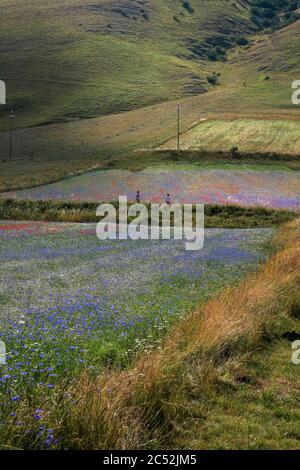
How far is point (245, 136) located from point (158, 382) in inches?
3376

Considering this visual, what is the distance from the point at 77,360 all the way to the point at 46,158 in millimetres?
91125

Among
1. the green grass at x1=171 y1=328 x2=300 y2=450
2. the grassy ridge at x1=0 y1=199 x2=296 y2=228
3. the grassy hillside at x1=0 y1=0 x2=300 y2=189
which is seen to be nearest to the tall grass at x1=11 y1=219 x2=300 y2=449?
the green grass at x1=171 y1=328 x2=300 y2=450

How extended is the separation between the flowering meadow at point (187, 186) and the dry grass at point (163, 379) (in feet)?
135

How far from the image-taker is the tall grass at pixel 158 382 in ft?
27.7

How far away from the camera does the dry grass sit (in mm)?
8477

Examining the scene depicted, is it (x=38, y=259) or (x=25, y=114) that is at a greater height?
(x=25, y=114)

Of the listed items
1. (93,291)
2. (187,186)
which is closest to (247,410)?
(93,291)

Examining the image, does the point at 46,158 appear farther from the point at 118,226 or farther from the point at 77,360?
the point at 77,360

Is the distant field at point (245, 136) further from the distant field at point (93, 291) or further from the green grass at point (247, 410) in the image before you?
the green grass at point (247, 410)

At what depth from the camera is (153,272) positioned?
1025 inches

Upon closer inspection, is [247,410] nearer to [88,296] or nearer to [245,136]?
[88,296]

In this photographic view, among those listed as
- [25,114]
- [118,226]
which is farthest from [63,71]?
[118,226]

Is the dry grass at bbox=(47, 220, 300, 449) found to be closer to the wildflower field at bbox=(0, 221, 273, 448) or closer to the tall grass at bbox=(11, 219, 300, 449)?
the tall grass at bbox=(11, 219, 300, 449)

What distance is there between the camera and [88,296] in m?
19.3
